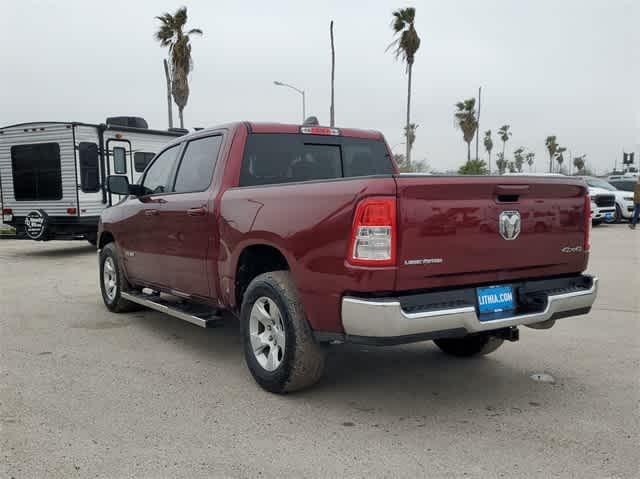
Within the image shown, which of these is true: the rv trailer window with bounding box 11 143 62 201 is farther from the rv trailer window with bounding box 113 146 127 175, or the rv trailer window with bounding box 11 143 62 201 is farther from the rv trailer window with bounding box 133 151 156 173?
the rv trailer window with bounding box 133 151 156 173

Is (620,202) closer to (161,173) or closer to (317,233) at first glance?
(161,173)

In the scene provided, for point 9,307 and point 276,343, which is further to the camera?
point 9,307

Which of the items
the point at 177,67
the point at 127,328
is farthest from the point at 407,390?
the point at 177,67

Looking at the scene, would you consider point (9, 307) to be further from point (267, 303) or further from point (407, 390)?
point (407, 390)

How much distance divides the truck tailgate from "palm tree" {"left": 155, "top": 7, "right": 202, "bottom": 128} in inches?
974

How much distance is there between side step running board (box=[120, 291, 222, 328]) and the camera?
4.60 meters

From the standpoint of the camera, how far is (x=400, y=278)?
325 cm

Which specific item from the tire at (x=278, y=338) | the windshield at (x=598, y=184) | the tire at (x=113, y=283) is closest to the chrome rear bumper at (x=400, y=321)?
the tire at (x=278, y=338)

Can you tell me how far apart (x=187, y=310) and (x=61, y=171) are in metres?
8.92

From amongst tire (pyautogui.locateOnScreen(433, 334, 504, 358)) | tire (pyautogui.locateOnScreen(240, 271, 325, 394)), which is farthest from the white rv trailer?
tire (pyautogui.locateOnScreen(433, 334, 504, 358))

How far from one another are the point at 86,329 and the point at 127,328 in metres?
0.41

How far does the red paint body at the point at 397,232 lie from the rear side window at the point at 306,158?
14 centimetres

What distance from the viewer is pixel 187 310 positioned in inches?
197

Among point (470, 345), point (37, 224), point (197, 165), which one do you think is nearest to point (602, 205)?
point (470, 345)
